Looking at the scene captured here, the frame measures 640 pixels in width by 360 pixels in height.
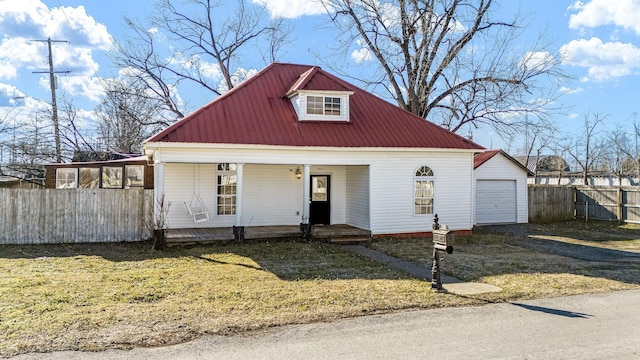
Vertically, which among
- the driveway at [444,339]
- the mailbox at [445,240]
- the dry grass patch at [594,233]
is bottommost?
the driveway at [444,339]

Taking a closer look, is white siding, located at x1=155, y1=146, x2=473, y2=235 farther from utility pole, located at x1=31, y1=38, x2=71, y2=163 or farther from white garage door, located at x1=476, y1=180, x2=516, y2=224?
utility pole, located at x1=31, y1=38, x2=71, y2=163

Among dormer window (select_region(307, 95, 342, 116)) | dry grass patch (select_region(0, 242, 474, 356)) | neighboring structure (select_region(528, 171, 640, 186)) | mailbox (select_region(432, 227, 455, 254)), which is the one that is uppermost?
dormer window (select_region(307, 95, 342, 116))

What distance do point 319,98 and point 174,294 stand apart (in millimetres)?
9399

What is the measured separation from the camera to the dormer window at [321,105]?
1465 cm

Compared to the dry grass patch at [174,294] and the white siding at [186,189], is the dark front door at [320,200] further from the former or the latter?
the dry grass patch at [174,294]

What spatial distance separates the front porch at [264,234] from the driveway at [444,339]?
7.02 m

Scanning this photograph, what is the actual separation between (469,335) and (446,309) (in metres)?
1.17

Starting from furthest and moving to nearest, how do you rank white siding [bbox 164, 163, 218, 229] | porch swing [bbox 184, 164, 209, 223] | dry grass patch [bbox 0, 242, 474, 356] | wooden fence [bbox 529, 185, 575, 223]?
wooden fence [bbox 529, 185, 575, 223] → porch swing [bbox 184, 164, 209, 223] → white siding [bbox 164, 163, 218, 229] → dry grass patch [bbox 0, 242, 474, 356]

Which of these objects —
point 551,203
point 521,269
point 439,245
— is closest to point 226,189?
point 439,245

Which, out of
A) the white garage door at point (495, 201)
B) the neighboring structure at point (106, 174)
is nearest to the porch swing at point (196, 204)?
the neighboring structure at point (106, 174)

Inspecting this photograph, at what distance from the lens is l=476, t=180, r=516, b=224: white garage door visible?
19328mm

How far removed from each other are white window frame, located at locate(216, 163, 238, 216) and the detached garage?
430 inches

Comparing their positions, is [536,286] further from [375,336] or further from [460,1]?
[460,1]

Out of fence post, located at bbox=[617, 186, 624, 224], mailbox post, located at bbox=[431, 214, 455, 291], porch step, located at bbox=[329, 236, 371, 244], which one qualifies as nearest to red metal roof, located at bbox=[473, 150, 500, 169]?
fence post, located at bbox=[617, 186, 624, 224]
